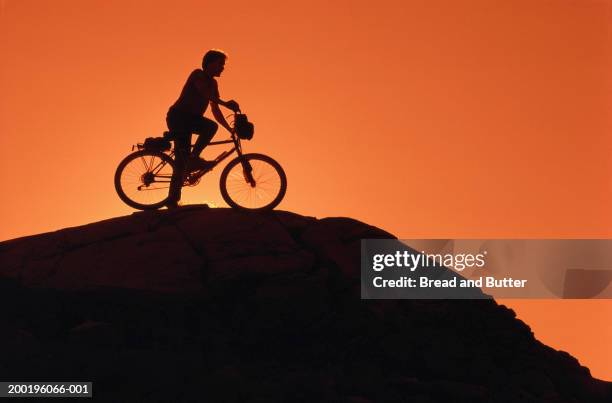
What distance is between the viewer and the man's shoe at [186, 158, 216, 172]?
19266 millimetres

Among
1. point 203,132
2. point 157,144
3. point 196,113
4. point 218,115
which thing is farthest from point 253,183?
point 157,144

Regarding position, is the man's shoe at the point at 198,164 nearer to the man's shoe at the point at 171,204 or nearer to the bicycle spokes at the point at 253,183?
the bicycle spokes at the point at 253,183

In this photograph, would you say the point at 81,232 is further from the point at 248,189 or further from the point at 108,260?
the point at 248,189

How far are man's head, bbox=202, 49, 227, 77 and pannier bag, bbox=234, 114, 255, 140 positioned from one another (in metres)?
1.18

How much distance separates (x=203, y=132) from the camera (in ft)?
62.8

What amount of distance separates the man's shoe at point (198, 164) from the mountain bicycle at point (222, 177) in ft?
0.16

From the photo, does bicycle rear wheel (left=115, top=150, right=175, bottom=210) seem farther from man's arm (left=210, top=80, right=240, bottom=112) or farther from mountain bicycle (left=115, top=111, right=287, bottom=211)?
man's arm (left=210, top=80, right=240, bottom=112)

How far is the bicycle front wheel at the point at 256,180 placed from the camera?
19.2 metres

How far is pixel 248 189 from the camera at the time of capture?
63.9ft

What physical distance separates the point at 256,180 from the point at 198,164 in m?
1.43

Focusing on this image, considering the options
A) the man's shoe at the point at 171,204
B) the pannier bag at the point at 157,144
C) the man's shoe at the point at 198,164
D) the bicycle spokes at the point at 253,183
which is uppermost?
the pannier bag at the point at 157,144

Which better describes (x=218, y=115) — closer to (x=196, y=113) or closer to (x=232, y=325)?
(x=196, y=113)

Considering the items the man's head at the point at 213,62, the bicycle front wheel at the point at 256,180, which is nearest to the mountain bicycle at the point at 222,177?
the bicycle front wheel at the point at 256,180

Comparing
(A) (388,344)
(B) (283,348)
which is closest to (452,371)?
(A) (388,344)
